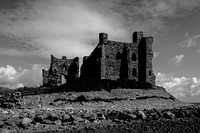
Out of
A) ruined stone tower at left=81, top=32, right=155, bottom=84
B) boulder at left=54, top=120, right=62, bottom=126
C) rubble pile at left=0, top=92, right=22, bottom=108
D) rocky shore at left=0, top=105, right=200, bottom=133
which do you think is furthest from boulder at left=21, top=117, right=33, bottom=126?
ruined stone tower at left=81, top=32, right=155, bottom=84

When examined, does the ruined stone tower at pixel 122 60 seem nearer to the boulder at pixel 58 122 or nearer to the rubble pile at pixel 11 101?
the rubble pile at pixel 11 101

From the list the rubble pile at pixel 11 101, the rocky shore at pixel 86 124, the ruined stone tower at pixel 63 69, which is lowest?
the rocky shore at pixel 86 124

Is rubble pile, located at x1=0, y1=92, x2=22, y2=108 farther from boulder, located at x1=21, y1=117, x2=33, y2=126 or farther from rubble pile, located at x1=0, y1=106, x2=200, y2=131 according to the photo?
boulder, located at x1=21, y1=117, x2=33, y2=126

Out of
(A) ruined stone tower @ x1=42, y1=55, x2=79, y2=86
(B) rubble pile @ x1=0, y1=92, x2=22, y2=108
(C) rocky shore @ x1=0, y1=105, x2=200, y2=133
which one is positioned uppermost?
(A) ruined stone tower @ x1=42, y1=55, x2=79, y2=86

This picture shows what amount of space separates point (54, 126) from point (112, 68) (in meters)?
37.9

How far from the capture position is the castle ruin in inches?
2021

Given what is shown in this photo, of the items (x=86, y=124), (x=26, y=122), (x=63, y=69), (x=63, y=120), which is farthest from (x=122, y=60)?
(x=26, y=122)

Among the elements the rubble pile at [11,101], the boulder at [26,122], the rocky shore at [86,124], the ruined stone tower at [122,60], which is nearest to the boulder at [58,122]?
the rocky shore at [86,124]

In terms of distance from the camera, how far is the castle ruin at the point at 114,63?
51334 mm

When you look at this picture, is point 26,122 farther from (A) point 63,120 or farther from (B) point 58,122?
(A) point 63,120

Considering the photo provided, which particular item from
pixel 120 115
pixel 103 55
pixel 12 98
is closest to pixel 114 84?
pixel 103 55

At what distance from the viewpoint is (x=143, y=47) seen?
54094mm

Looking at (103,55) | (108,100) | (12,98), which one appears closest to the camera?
(12,98)

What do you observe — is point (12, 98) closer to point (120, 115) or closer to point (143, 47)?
point (120, 115)
